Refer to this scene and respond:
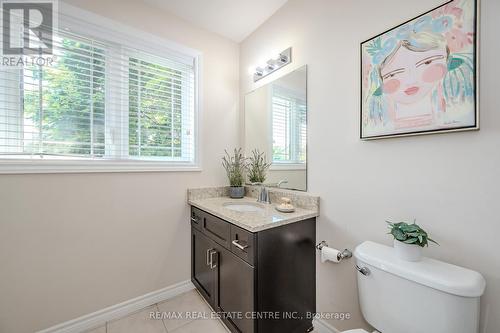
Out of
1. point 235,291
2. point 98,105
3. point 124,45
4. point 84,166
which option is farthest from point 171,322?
point 124,45

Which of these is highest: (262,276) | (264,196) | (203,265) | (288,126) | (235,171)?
(288,126)

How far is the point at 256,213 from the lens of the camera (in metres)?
1.51

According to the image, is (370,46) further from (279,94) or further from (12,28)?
A: (12,28)

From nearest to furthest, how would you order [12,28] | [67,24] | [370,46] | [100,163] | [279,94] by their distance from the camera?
[370,46], [12,28], [67,24], [100,163], [279,94]

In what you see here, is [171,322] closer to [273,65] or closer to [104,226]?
[104,226]

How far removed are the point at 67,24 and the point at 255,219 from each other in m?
1.82

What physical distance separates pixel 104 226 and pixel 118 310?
660 mm

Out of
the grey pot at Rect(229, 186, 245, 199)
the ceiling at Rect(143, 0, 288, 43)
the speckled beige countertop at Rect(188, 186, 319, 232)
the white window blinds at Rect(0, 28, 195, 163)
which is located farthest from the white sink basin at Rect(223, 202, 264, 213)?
the ceiling at Rect(143, 0, 288, 43)

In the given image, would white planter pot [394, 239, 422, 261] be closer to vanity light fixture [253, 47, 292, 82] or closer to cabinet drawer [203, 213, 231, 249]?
cabinet drawer [203, 213, 231, 249]

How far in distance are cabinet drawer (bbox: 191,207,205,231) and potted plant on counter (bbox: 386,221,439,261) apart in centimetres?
129

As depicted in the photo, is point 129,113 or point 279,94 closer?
point 129,113

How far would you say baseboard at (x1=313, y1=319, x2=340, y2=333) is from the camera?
1.35 m

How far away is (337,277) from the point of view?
134cm

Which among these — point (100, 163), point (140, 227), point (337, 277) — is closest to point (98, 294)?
point (140, 227)
